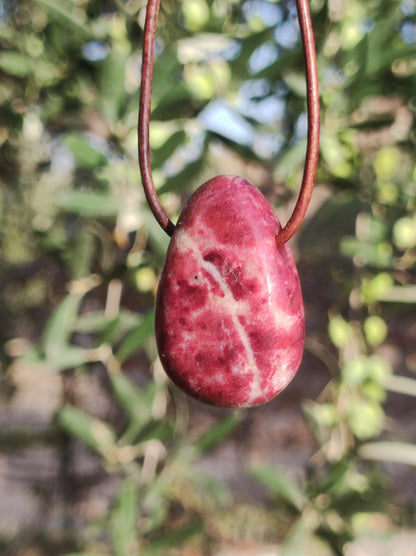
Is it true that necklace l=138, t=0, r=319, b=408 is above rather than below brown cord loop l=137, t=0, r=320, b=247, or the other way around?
below

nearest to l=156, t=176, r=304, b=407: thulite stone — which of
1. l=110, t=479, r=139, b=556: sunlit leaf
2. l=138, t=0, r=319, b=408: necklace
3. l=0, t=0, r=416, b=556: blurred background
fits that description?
l=138, t=0, r=319, b=408: necklace

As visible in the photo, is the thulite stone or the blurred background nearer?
the thulite stone

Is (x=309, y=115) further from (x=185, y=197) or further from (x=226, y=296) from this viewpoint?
(x=185, y=197)

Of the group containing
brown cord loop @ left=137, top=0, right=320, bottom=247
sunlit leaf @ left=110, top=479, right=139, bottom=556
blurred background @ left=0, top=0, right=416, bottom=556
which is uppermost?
brown cord loop @ left=137, top=0, right=320, bottom=247

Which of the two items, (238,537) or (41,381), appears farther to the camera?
(41,381)

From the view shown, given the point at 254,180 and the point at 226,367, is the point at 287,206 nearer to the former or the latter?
the point at 254,180

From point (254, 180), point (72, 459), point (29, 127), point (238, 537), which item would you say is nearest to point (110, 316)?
point (29, 127)

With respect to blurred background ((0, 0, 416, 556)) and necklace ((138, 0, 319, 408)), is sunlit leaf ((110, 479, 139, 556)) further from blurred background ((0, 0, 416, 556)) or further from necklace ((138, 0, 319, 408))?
necklace ((138, 0, 319, 408))
